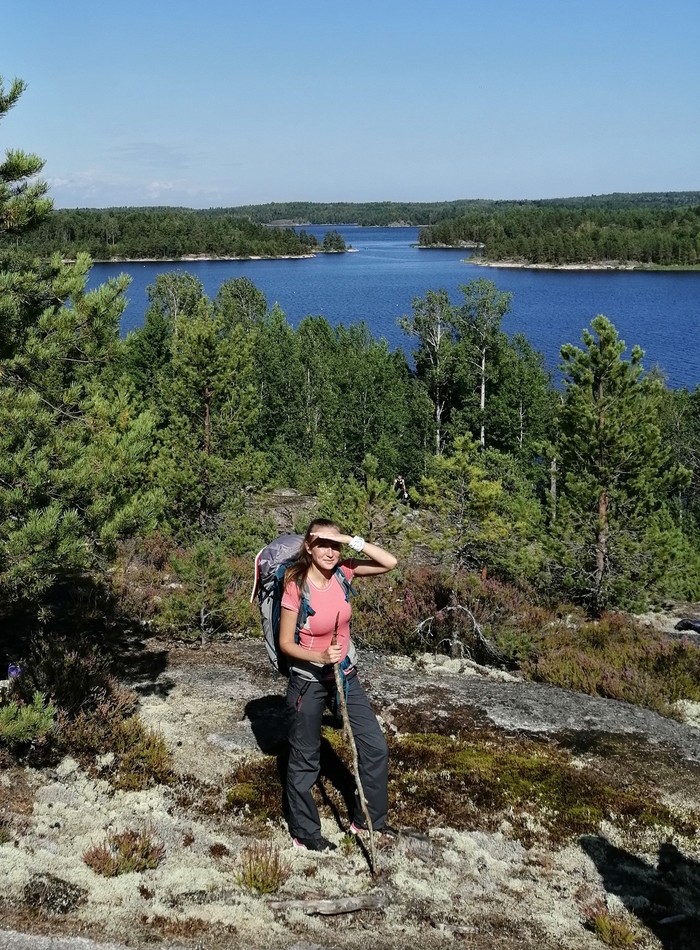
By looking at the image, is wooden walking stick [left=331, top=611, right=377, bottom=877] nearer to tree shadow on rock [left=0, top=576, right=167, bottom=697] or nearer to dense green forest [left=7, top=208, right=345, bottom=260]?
tree shadow on rock [left=0, top=576, right=167, bottom=697]

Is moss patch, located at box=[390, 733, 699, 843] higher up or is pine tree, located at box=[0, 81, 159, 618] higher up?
pine tree, located at box=[0, 81, 159, 618]

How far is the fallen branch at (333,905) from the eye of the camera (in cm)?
463

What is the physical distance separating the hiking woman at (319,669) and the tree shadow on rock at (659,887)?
62.0 inches

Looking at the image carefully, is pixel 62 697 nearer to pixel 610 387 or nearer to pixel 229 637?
pixel 229 637

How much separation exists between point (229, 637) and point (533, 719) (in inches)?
178

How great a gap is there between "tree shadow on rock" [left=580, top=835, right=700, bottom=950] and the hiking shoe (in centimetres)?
183

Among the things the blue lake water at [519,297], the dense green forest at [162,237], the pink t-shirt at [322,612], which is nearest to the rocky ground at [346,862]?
the pink t-shirt at [322,612]

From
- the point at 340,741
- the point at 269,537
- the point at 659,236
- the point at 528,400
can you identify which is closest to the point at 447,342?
the point at 528,400

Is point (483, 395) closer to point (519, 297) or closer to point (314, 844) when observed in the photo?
point (314, 844)

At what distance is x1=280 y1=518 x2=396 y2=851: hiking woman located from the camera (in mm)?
4809

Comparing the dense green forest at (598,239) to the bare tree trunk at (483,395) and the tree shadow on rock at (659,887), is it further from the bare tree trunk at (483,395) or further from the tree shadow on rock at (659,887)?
A: the tree shadow on rock at (659,887)

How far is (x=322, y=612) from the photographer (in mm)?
4828

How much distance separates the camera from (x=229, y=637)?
Result: 10586 millimetres

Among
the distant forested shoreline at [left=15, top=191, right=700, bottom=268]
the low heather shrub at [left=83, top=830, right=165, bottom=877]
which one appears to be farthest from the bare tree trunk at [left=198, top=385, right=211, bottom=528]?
the distant forested shoreline at [left=15, top=191, right=700, bottom=268]
